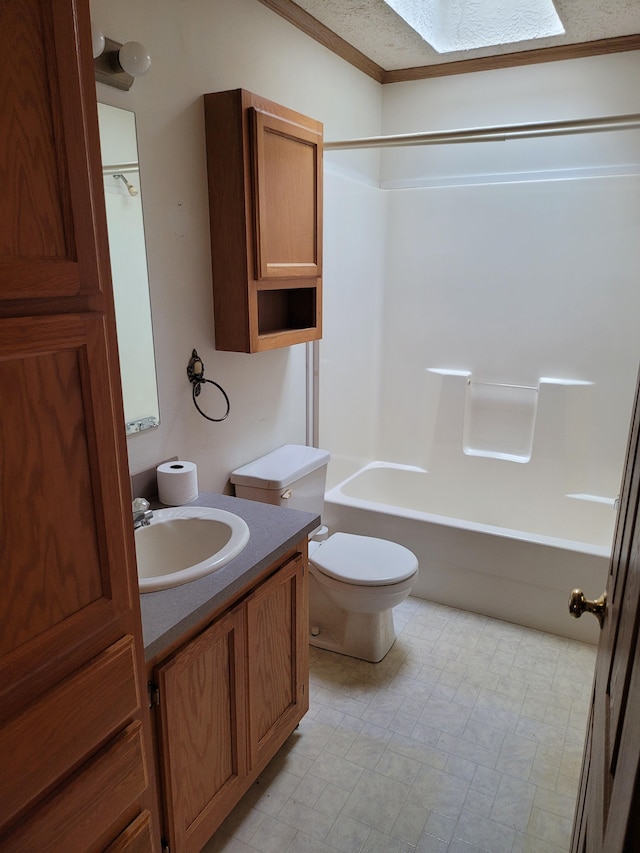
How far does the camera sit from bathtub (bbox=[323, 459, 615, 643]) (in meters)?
2.54

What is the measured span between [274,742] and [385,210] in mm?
2783

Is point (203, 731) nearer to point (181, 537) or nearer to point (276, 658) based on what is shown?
point (276, 658)

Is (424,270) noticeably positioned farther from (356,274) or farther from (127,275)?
(127,275)

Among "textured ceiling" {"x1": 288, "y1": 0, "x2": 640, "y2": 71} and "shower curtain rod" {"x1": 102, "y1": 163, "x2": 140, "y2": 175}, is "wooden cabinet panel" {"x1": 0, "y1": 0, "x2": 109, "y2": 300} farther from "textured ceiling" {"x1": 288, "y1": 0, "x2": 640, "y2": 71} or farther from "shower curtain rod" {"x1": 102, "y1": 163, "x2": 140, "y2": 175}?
"textured ceiling" {"x1": 288, "y1": 0, "x2": 640, "y2": 71}

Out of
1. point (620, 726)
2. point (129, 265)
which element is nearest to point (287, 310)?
point (129, 265)

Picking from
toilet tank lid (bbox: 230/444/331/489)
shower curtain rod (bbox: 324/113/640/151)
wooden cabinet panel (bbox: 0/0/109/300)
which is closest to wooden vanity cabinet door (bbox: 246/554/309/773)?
toilet tank lid (bbox: 230/444/331/489)

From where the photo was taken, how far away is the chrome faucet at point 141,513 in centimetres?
161

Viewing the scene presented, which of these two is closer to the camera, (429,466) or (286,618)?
(286,618)

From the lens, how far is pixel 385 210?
3381mm

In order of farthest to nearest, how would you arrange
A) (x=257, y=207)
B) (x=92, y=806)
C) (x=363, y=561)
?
1. (x=363, y=561)
2. (x=257, y=207)
3. (x=92, y=806)

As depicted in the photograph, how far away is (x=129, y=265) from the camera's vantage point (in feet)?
5.64

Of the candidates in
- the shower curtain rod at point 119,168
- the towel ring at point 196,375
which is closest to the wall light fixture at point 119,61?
the shower curtain rod at point 119,168

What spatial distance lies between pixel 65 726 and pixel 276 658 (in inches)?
36.2

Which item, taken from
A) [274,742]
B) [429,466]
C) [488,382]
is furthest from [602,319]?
[274,742]
